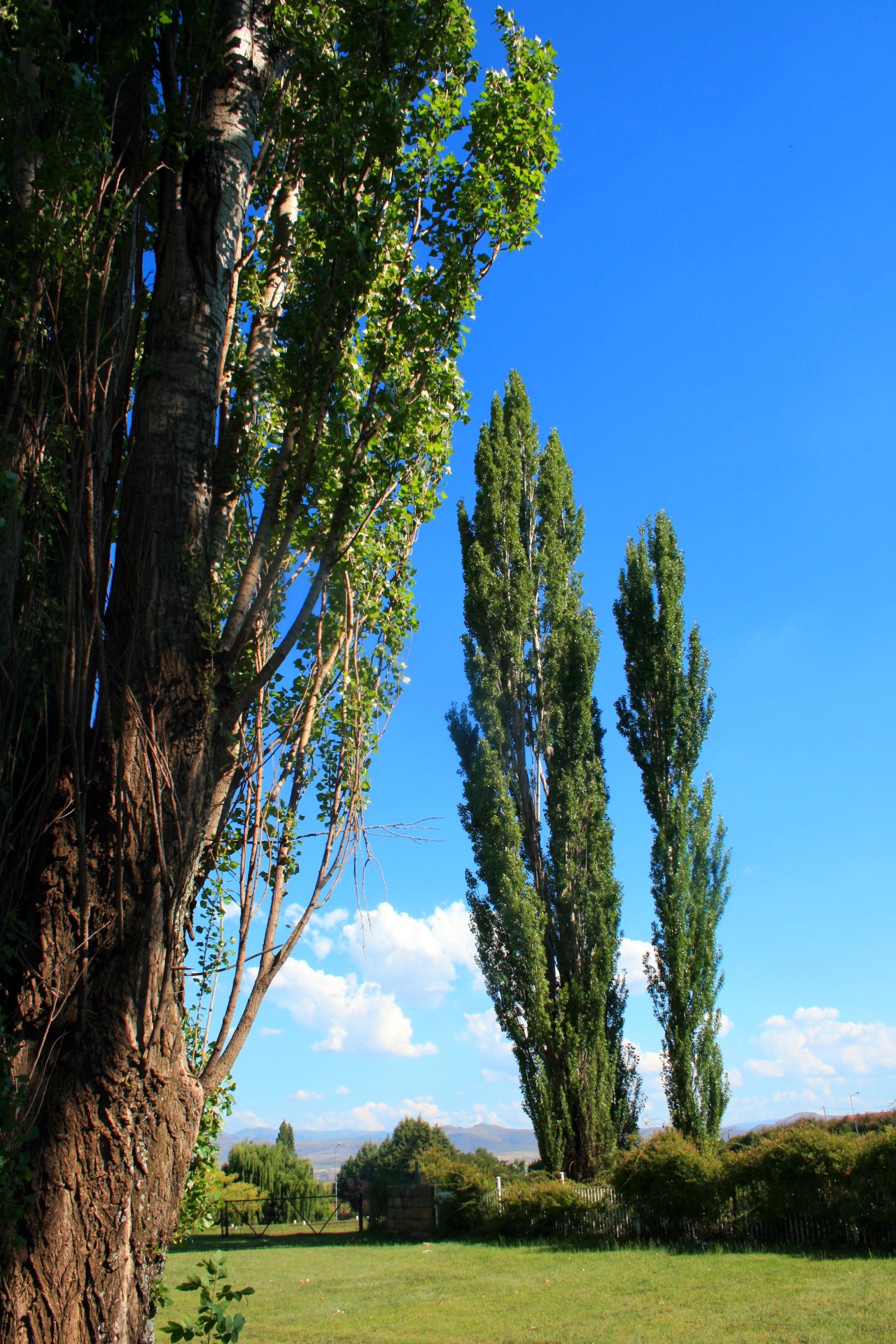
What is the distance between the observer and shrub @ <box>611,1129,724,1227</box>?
1203cm

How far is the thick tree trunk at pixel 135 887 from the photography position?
221 centimetres

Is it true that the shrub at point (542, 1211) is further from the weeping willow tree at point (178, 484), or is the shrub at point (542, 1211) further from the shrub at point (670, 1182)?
the weeping willow tree at point (178, 484)

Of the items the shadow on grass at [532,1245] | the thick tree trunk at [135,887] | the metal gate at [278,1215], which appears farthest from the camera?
the metal gate at [278,1215]

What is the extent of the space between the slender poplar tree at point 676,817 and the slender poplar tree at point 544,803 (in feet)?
2.76

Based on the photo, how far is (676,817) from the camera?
1573 cm

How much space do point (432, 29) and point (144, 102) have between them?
1.26 metres

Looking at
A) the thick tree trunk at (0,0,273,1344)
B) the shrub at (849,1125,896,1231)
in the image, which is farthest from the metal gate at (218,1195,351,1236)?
the thick tree trunk at (0,0,273,1344)

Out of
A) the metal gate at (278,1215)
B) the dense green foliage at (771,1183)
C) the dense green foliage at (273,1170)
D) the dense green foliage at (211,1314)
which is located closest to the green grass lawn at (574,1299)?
the dense green foliage at (771,1183)

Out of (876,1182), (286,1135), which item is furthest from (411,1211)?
(286,1135)

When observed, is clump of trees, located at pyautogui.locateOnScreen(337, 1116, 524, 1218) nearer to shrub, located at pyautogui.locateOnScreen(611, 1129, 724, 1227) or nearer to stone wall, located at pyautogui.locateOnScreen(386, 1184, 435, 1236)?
stone wall, located at pyautogui.locateOnScreen(386, 1184, 435, 1236)

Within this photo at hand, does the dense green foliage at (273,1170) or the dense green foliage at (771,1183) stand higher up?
the dense green foliage at (771,1183)

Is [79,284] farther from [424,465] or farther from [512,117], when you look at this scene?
[512,117]

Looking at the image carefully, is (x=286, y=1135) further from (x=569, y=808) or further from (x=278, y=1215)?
(x=569, y=808)

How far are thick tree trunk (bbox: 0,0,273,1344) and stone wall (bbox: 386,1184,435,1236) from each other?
1700 cm
